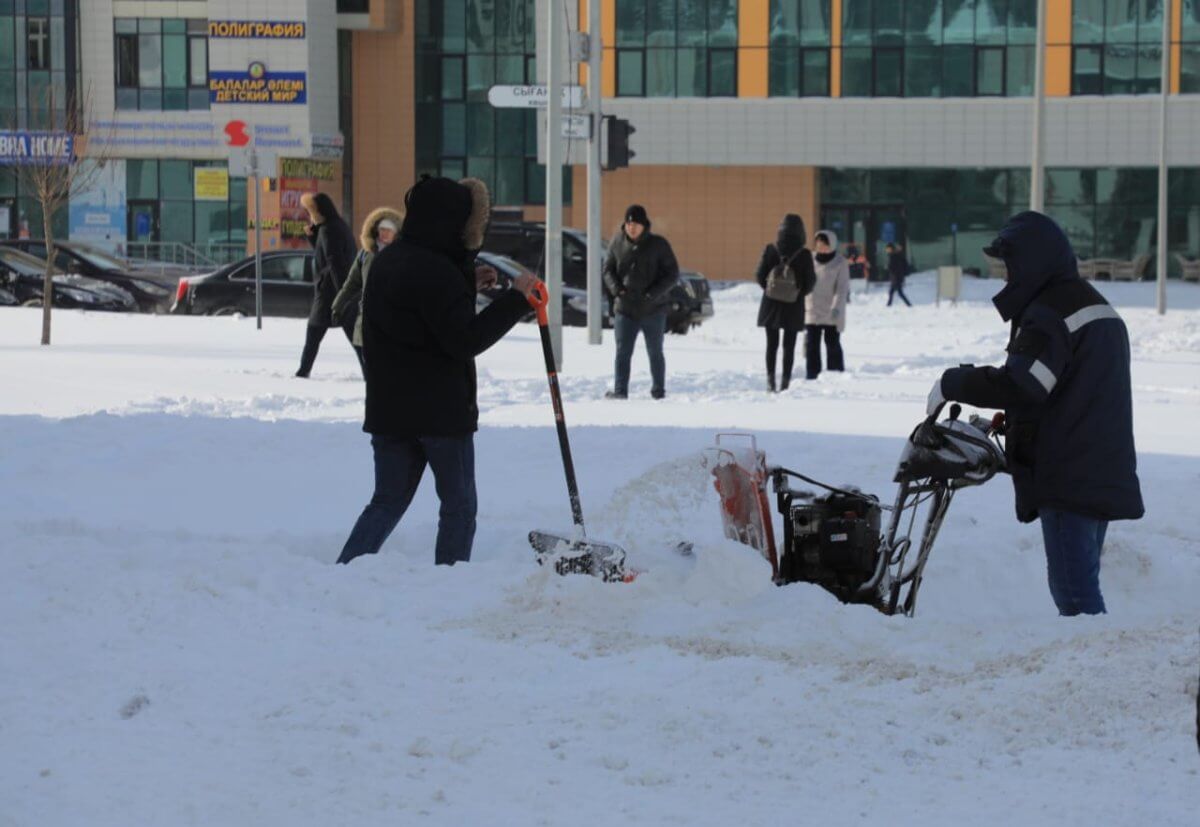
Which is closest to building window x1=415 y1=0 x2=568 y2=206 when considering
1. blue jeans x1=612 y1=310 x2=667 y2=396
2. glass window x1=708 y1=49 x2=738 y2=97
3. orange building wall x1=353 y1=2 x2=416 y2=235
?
orange building wall x1=353 y1=2 x2=416 y2=235

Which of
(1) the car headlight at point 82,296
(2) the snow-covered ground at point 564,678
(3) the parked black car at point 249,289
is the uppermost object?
(2) the snow-covered ground at point 564,678

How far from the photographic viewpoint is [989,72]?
51.4 meters

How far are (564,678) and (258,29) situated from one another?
46.9m

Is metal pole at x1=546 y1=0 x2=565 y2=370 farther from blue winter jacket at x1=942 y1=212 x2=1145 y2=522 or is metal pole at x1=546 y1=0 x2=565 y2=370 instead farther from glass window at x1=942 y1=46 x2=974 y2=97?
glass window at x1=942 y1=46 x2=974 y2=97

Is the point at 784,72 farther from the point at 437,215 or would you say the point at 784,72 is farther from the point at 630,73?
the point at 437,215

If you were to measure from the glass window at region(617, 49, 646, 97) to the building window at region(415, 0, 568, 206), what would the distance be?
2.73m

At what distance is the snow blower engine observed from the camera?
20.1 feet

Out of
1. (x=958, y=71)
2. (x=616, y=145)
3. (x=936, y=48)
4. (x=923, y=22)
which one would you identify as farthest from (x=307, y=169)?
(x=616, y=145)

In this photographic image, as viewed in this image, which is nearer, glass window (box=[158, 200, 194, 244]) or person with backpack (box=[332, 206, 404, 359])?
person with backpack (box=[332, 206, 404, 359])

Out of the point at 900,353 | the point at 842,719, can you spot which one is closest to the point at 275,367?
the point at 900,353

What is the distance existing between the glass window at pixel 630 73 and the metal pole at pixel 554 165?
33.4m

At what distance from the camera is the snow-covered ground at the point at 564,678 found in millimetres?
4520

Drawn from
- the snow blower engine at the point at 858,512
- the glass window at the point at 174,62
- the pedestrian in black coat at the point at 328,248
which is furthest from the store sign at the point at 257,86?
the snow blower engine at the point at 858,512

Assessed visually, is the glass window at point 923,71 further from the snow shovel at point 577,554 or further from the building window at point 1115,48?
the snow shovel at point 577,554
